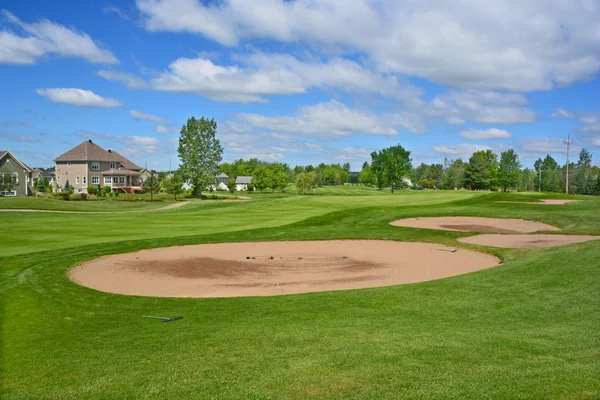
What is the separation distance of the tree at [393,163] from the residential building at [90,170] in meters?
59.9

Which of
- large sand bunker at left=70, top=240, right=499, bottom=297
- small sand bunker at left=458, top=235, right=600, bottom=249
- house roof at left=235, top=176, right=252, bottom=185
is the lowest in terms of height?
large sand bunker at left=70, top=240, right=499, bottom=297

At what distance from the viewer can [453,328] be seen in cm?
1034

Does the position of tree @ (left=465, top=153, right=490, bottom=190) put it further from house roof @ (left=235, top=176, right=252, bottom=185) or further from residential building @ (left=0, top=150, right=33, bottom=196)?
residential building @ (left=0, top=150, right=33, bottom=196)

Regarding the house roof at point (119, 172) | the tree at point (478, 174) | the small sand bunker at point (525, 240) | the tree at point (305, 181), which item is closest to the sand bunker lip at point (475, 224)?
the small sand bunker at point (525, 240)

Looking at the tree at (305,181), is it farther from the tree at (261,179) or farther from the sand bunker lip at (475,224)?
the sand bunker lip at (475,224)

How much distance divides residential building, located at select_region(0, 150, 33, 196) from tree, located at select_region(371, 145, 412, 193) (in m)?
79.7

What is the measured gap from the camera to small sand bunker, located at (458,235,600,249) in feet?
84.8

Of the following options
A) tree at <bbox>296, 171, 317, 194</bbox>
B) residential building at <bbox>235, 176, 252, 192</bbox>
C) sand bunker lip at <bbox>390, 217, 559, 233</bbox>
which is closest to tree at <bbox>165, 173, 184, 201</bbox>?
tree at <bbox>296, 171, 317, 194</bbox>

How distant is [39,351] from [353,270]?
13.0 metres

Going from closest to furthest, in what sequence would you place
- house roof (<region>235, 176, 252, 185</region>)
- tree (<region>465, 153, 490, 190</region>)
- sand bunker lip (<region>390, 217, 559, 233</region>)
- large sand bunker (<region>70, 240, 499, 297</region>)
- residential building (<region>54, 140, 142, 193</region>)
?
1. large sand bunker (<region>70, 240, 499, 297</region>)
2. sand bunker lip (<region>390, 217, 559, 233</region>)
3. residential building (<region>54, 140, 142, 193</region>)
4. tree (<region>465, 153, 490, 190</region>)
5. house roof (<region>235, 176, 252, 185</region>)

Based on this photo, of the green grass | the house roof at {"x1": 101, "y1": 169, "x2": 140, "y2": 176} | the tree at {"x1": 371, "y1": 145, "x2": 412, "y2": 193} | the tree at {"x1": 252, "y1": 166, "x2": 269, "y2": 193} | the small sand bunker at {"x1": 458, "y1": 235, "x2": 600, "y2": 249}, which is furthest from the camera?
the tree at {"x1": 252, "y1": 166, "x2": 269, "y2": 193}

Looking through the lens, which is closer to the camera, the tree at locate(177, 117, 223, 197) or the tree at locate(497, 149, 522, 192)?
the tree at locate(177, 117, 223, 197)

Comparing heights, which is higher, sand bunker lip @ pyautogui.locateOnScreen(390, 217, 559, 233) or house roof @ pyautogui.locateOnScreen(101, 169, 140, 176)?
house roof @ pyautogui.locateOnScreen(101, 169, 140, 176)

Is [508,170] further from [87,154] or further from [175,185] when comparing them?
[87,154]
